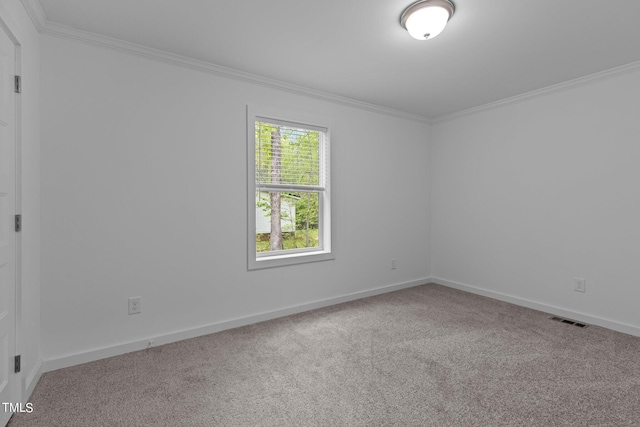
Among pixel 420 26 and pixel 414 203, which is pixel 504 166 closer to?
pixel 414 203

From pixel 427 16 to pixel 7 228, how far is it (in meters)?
2.73

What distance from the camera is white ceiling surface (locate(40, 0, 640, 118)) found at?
212 centimetres

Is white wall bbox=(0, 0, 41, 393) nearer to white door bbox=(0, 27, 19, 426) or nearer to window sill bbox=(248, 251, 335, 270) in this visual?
white door bbox=(0, 27, 19, 426)

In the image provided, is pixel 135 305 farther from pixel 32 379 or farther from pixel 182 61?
pixel 182 61

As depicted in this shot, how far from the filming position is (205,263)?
3.00 meters

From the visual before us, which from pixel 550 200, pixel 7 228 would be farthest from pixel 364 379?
pixel 550 200

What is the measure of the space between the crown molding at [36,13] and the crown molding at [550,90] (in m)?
4.33

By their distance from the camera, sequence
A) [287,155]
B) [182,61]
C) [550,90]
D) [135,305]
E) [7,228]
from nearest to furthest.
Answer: [7,228] < [135,305] < [182,61] < [550,90] < [287,155]

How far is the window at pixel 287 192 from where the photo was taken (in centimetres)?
332

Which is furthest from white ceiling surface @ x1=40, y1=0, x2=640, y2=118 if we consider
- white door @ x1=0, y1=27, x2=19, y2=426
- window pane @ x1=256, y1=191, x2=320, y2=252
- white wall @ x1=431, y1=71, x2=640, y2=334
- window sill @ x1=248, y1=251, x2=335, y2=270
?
window sill @ x1=248, y1=251, x2=335, y2=270

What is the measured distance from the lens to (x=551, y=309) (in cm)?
356

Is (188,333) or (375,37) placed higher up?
(375,37)

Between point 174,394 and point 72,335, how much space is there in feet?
3.37

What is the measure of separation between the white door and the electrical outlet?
2.72 ft
